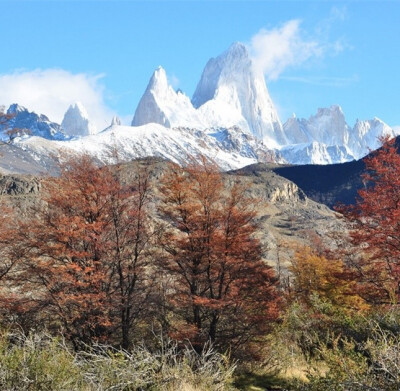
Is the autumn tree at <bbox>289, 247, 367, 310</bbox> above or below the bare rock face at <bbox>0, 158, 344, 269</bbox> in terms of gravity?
below

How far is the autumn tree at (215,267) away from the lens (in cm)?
1852

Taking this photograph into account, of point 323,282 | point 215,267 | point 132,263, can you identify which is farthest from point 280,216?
point 132,263

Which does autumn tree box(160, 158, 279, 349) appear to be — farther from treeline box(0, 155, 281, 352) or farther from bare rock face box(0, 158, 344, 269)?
bare rock face box(0, 158, 344, 269)

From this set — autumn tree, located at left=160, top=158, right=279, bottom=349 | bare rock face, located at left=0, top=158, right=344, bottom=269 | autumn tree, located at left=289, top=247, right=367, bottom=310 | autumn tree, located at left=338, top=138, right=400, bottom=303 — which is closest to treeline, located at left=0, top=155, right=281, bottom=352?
autumn tree, located at left=160, top=158, right=279, bottom=349

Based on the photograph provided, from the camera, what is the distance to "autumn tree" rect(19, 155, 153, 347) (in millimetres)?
17609

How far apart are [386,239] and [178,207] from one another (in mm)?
9295

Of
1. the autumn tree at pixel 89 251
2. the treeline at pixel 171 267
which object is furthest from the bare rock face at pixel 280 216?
the autumn tree at pixel 89 251

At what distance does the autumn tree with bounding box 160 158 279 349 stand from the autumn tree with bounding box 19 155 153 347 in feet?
5.45

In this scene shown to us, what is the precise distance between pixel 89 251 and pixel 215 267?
5872 mm

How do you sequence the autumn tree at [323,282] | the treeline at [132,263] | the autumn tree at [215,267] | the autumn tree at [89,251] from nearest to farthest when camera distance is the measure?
1. the autumn tree at [89,251]
2. the treeline at [132,263]
3. the autumn tree at [215,267]
4. the autumn tree at [323,282]

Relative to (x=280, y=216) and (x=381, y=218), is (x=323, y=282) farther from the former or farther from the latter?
(x=280, y=216)

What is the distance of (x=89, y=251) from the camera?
19.2 m

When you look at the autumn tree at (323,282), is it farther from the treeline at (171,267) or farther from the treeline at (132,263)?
the treeline at (132,263)

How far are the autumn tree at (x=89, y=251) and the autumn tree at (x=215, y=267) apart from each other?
166 cm
